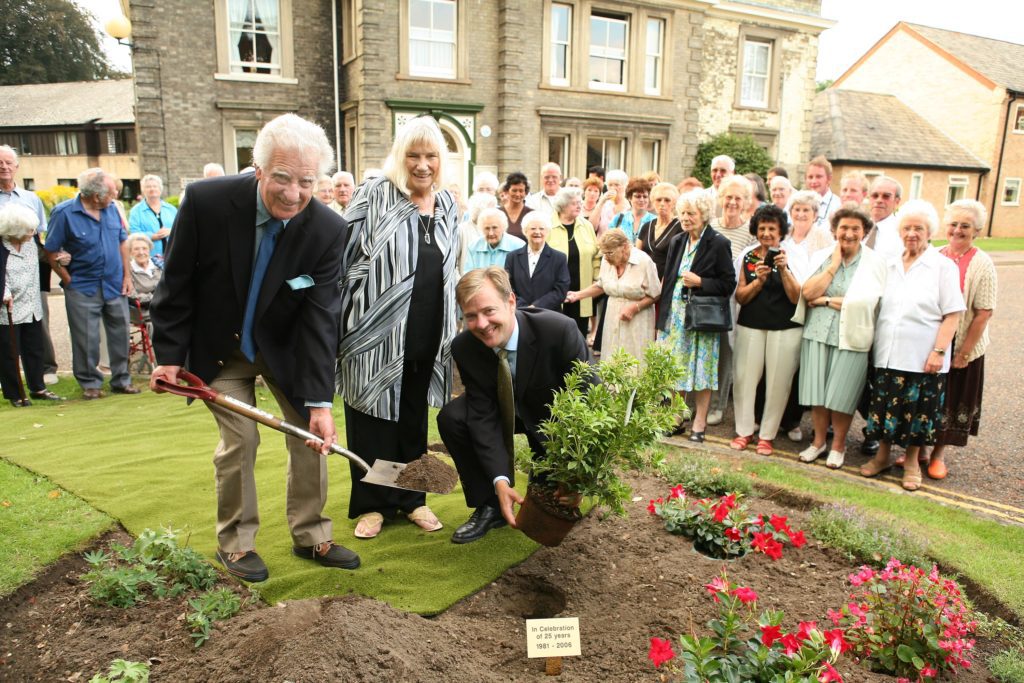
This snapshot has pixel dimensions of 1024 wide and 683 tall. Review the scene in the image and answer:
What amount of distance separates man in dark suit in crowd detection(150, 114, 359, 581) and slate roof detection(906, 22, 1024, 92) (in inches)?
1446

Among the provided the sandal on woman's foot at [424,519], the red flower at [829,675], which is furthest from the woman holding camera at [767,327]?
the red flower at [829,675]

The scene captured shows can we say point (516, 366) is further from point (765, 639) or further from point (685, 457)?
point (685, 457)

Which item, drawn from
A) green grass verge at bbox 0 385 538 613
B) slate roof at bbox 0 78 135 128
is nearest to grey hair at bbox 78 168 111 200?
green grass verge at bbox 0 385 538 613

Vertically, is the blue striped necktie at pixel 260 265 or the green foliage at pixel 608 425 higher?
the blue striped necktie at pixel 260 265

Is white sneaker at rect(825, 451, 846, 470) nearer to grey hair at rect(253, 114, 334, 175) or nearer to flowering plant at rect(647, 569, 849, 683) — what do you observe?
flowering plant at rect(647, 569, 849, 683)

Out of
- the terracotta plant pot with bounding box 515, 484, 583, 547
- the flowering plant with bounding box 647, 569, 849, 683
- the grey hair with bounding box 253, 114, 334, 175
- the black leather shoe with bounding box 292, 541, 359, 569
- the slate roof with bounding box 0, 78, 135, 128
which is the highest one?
the slate roof with bounding box 0, 78, 135, 128

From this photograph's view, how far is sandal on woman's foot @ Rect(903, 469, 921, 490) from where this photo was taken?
502cm

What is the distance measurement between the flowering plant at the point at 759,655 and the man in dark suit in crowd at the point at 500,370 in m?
1.11

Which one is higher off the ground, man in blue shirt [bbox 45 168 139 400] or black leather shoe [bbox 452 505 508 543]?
man in blue shirt [bbox 45 168 139 400]

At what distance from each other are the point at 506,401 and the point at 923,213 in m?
3.46

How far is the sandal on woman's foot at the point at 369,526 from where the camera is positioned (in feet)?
13.3

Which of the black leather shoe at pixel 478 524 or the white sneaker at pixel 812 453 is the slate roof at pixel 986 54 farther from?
the black leather shoe at pixel 478 524

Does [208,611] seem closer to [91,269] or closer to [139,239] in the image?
[91,269]

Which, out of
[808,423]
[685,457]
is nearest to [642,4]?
[808,423]
